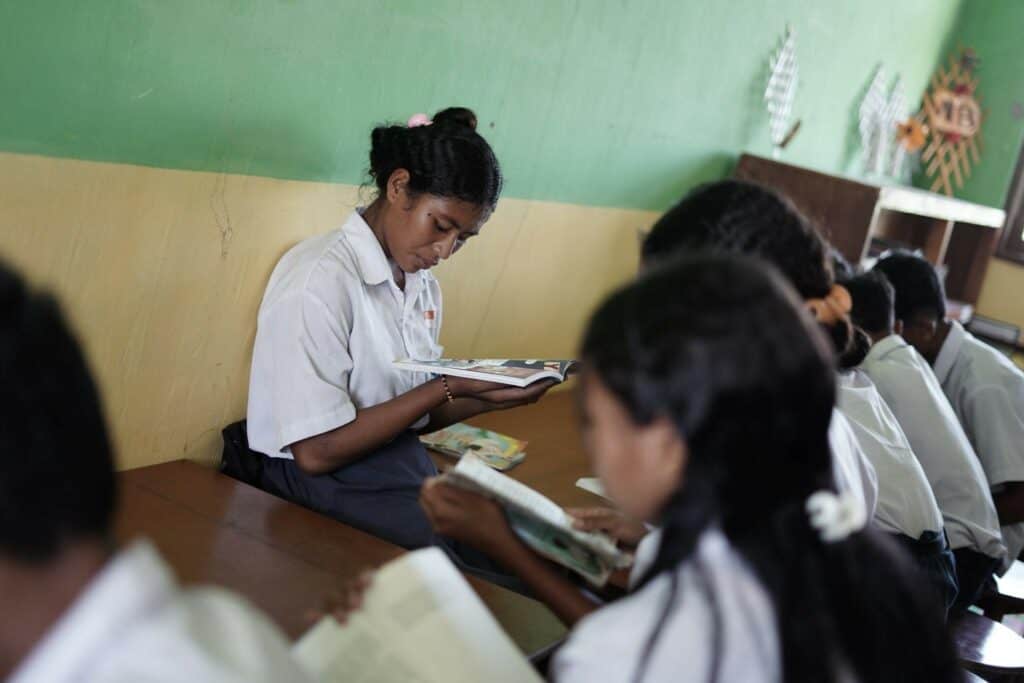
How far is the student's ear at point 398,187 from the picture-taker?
6.04 ft

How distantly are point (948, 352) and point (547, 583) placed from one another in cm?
188

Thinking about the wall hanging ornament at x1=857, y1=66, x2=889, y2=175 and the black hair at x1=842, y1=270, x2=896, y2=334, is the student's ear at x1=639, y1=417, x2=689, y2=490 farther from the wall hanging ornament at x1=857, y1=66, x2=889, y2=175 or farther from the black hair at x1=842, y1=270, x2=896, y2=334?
the wall hanging ornament at x1=857, y1=66, x2=889, y2=175

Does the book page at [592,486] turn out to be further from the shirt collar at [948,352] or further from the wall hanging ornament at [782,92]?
the wall hanging ornament at [782,92]

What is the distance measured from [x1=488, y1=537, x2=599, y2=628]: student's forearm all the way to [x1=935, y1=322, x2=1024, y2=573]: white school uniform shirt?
5.43 feet

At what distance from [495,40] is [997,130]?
3.93 meters

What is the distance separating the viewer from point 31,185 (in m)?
1.48

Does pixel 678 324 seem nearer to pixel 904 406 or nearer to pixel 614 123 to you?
pixel 904 406

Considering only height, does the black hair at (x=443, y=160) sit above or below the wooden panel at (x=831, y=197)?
below

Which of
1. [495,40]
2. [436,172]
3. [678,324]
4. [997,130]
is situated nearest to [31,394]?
[678,324]

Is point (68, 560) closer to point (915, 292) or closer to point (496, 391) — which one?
point (496, 391)

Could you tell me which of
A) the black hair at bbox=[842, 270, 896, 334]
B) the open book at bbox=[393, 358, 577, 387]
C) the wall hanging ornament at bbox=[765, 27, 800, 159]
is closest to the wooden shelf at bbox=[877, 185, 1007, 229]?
the wall hanging ornament at bbox=[765, 27, 800, 159]

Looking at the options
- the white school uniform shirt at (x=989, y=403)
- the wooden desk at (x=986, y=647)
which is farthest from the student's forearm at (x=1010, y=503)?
the wooden desk at (x=986, y=647)

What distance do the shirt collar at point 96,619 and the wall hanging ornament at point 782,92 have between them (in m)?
3.37

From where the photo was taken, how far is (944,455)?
2227 millimetres
